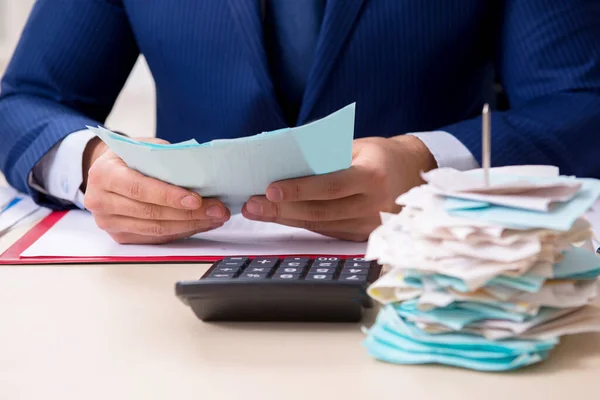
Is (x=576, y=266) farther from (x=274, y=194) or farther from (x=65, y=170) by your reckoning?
(x=65, y=170)

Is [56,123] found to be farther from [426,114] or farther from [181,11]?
[426,114]

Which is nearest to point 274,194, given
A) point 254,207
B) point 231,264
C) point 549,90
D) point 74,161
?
point 254,207

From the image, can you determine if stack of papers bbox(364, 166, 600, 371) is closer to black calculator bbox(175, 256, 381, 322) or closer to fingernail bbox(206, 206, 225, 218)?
black calculator bbox(175, 256, 381, 322)

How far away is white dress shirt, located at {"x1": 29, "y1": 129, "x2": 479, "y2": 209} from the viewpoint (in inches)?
36.3

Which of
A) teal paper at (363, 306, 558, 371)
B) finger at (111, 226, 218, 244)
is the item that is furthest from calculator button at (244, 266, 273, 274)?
finger at (111, 226, 218, 244)

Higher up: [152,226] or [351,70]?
[351,70]

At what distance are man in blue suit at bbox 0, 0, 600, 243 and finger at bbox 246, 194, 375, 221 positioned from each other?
6 cm

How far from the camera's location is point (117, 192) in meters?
0.80

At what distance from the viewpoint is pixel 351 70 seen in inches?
43.3

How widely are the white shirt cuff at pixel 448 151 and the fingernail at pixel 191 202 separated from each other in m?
0.31

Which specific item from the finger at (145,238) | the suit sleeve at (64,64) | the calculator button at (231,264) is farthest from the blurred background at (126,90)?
the calculator button at (231,264)

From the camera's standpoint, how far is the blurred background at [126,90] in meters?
2.37

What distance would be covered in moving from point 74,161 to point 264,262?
0.45m

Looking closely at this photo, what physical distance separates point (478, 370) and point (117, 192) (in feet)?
1.49
